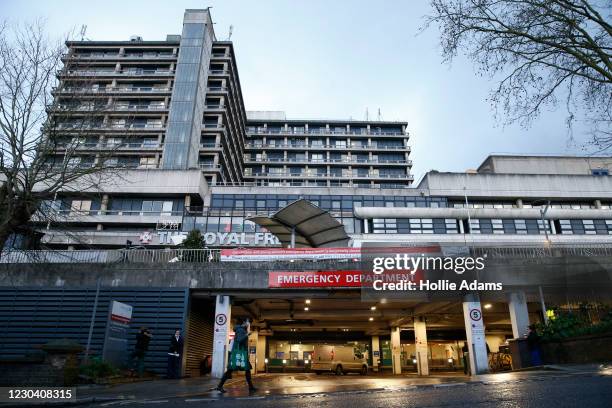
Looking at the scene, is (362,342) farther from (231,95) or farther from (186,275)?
(231,95)

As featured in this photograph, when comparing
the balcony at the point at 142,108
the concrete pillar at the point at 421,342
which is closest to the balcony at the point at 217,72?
the balcony at the point at 142,108

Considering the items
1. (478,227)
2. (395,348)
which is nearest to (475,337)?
(395,348)

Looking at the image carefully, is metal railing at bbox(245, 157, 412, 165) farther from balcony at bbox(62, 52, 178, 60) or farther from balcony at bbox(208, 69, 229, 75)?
balcony at bbox(62, 52, 178, 60)

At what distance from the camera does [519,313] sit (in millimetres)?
20156

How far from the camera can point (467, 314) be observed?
20078 mm

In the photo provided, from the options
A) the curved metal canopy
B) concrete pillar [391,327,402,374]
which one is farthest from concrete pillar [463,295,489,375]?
concrete pillar [391,327,402,374]

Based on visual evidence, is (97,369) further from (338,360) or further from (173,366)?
(338,360)

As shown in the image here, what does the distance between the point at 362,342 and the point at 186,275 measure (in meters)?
20.2

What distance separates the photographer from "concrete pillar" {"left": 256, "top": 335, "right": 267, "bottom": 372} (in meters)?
33.1

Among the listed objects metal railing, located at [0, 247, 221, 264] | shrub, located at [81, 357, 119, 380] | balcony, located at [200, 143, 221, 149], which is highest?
balcony, located at [200, 143, 221, 149]

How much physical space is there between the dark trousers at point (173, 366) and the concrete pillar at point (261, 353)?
53.1ft

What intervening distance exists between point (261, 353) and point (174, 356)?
1763cm

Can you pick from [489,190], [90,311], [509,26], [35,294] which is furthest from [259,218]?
[489,190]

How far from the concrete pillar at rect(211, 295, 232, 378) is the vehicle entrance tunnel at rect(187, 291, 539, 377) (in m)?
0.04
